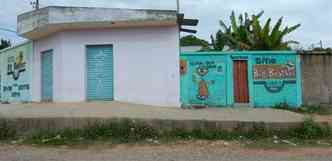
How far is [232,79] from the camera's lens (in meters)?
12.9

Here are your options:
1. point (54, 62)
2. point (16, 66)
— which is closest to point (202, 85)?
point (54, 62)

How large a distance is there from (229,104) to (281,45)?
4.57 meters

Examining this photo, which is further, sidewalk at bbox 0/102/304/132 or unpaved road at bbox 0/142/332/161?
sidewalk at bbox 0/102/304/132

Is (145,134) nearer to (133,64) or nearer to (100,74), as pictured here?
(133,64)

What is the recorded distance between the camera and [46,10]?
39.4 ft

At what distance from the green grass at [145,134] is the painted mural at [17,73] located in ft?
21.3

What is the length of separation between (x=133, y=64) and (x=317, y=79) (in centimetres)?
689

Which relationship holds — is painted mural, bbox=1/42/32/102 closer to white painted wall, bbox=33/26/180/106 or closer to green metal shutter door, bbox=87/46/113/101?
white painted wall, bbox=33/26/180/106

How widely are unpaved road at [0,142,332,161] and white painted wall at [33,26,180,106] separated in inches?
170

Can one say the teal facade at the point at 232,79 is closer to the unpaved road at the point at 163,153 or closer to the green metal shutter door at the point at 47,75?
the unpaved road at the point at 163,153

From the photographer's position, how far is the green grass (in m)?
8.80

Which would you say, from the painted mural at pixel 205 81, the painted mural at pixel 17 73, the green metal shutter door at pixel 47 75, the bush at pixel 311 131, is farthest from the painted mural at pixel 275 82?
the painted mural at pixel 17 73

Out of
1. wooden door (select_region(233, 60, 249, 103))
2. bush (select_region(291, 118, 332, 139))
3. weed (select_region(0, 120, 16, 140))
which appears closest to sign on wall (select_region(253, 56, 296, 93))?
wooden door (select_region(233, 60, 249, 103))

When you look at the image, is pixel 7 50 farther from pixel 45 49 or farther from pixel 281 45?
pixel 281 45
